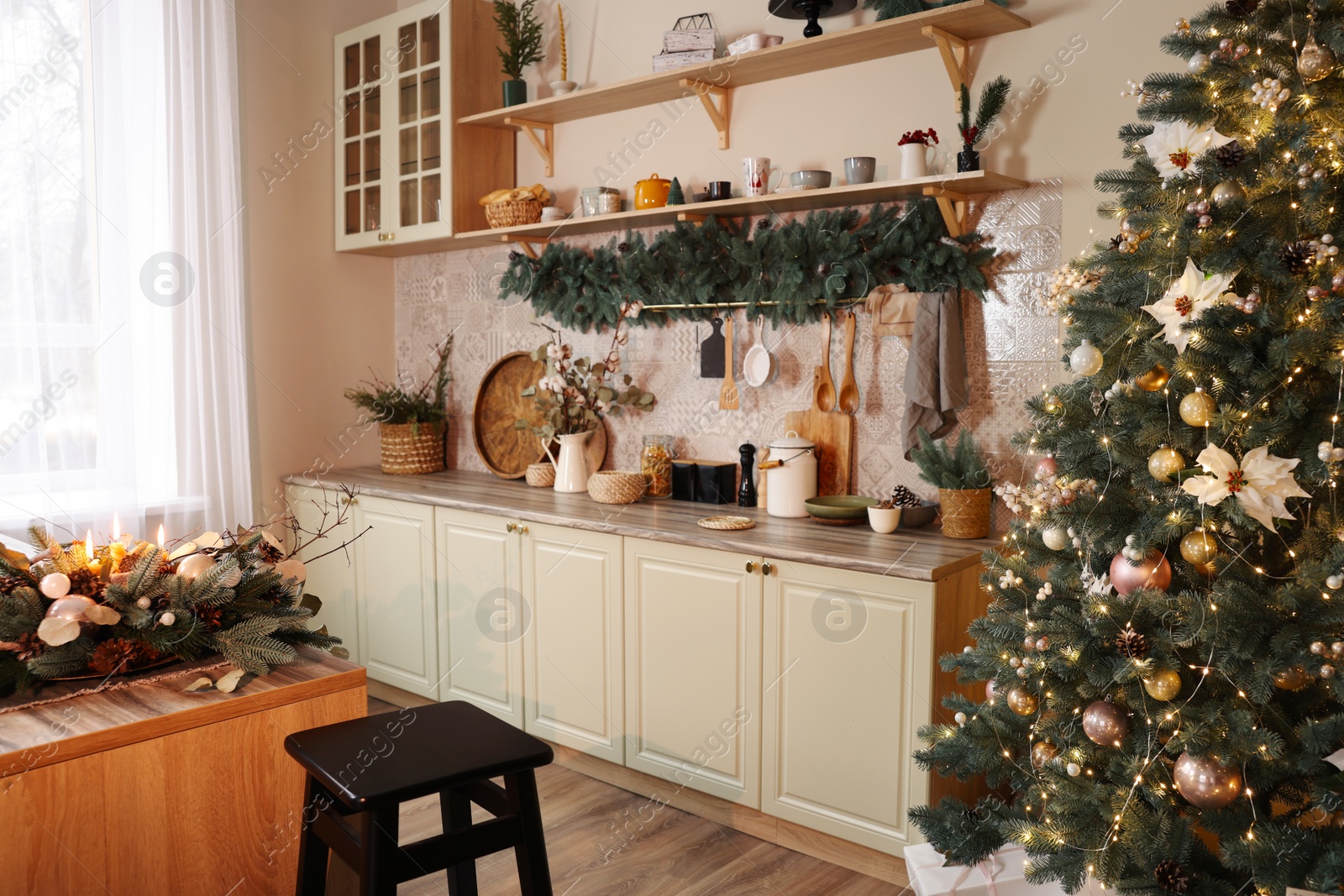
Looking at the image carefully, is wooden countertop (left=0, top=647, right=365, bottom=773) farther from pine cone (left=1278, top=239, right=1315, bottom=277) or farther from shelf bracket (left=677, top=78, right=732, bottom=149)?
shelf bracket (left=677, top=78, right=732, bottom=149)

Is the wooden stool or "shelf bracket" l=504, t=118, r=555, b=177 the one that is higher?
"shelf bracket" l=504, t=118, r=555, b=177

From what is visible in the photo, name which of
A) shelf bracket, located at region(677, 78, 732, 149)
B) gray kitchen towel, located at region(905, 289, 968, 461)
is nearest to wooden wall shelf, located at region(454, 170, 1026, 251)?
gray kitchen towel, located at region(905, 289, 968, 461)

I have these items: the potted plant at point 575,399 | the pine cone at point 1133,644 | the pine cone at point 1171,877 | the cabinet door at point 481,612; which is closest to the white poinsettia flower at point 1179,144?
the pine cone at point 1133,644

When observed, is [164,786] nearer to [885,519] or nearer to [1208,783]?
[1208,783]

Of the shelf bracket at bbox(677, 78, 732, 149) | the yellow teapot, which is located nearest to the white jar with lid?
the yellow teapot

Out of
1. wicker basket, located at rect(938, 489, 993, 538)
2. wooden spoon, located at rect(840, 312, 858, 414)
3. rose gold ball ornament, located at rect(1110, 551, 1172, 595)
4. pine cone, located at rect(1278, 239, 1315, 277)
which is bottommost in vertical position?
wicker basket, located at rect(938, 489, 993, 538)

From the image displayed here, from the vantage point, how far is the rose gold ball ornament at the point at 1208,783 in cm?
144

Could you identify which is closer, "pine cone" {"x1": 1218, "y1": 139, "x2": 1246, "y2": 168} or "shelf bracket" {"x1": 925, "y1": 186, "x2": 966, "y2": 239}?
"pine cone" {"x1": 1218, "y1": 139, "x2": 1246, "y2": 168}

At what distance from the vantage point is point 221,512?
349cm

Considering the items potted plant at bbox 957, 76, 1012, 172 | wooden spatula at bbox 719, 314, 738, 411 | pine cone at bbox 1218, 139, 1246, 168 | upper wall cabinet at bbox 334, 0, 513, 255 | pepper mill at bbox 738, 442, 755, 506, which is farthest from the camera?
upper wall cabinet at bbox 334, 0, 513, 255

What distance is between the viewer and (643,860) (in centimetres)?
248

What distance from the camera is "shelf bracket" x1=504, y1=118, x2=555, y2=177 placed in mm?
3504

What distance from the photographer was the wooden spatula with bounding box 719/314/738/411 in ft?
10.0

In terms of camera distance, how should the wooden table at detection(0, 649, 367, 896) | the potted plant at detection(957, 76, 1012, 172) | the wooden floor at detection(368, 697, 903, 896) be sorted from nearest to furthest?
the wooden table at detection(0, 649, 367, 896) → the wooden floor at detection(368, 697, 903, 896) → the potted plant at detection(957, 76, 1012, 172)
